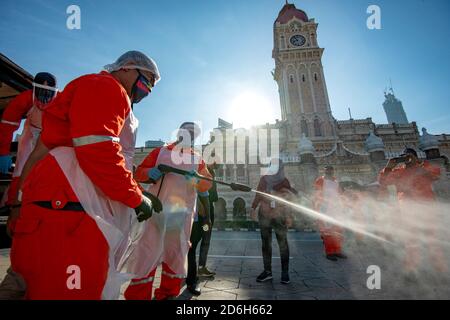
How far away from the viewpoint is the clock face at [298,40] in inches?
1497

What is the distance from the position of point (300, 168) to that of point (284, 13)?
40057 mm

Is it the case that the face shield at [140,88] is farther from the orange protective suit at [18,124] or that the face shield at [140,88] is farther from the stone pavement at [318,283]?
the stone pavement at [318,283]

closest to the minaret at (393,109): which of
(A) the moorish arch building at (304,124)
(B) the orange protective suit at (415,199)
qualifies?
(A) the moorish arch building at (304,124)

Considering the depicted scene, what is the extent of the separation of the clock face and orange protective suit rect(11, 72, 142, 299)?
44357mm

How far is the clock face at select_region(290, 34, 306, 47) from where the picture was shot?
125 ft

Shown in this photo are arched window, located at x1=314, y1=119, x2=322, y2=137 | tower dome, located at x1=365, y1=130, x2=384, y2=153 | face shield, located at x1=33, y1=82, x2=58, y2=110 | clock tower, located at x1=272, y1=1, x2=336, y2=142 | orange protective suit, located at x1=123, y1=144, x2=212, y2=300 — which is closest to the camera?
orange protective suit, located at x1=123, y1=144, x2=212, y2=300

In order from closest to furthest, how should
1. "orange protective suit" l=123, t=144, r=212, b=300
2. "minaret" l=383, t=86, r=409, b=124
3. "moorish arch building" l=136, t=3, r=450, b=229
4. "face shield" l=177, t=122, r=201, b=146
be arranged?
1. "orange protective suit" l=123, t=144, r=212, b=300
2. "face shield" l=177, t=122, r=201, b=146
3. "moorish arch building" l=136, t=3, r=450, b=229
4. "minaret" l=383, t=86, r=409, b=124

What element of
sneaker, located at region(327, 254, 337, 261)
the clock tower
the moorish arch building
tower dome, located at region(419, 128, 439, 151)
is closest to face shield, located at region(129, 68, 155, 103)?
sneaker, located at region(327, 254, 337, 261)

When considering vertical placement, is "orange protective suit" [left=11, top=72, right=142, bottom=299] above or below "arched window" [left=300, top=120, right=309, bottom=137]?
below

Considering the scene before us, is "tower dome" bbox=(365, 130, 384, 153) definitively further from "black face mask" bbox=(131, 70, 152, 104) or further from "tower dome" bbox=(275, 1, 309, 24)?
"tower dome" bbox=(275, 1, 309, 24)

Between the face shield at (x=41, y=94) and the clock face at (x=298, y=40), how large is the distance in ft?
142

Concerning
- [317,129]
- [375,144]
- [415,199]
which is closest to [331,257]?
[415,199]

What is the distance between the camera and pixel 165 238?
8.95ft
